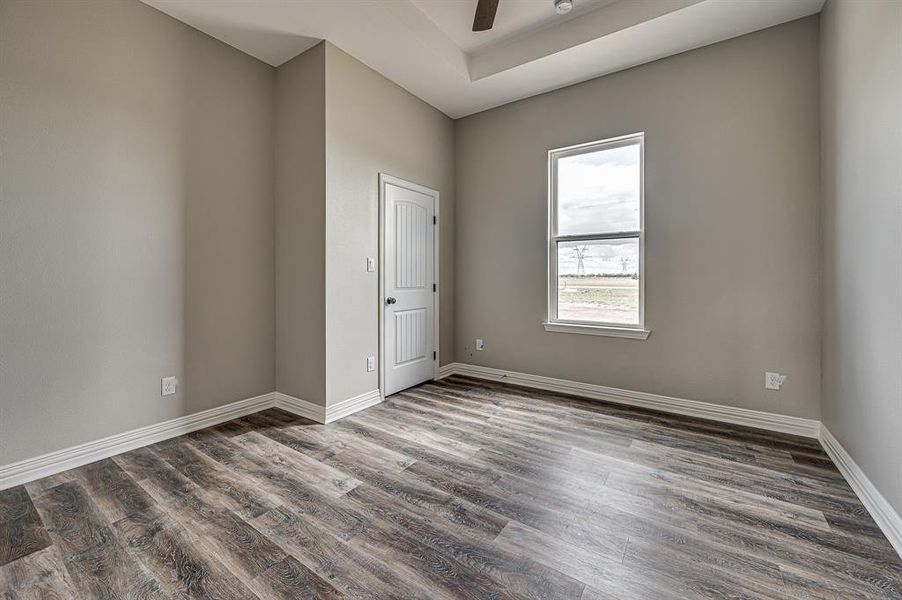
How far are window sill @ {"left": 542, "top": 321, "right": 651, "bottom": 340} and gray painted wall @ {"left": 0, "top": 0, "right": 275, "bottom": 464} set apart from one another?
271 cm

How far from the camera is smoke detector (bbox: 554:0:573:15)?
9.54ft

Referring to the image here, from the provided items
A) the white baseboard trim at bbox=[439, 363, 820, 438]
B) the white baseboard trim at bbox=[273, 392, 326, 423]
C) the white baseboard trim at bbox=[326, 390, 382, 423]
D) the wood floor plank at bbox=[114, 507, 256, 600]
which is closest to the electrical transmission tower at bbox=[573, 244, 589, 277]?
the white baseboard trim at bbox=[439, 363, 820, 438]

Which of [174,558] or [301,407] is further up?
[301,407]

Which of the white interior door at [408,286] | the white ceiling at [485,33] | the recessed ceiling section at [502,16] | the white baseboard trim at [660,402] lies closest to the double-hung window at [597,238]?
the white baseboard trim at [660,402]

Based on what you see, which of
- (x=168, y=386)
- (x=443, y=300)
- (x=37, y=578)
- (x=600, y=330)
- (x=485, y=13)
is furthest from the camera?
(x=443, y=300)

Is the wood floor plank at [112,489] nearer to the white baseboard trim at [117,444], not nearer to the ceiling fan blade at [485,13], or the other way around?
the white baseboard trim at [117,444]

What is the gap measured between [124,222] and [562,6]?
3.48 metres

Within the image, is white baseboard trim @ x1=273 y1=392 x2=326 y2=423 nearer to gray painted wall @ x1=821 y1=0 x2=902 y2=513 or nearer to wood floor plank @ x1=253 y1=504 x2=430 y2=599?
wood floor plank @ x1=253 y1=504 x2=430 y2=599

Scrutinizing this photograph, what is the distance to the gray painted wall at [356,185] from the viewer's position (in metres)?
3.14

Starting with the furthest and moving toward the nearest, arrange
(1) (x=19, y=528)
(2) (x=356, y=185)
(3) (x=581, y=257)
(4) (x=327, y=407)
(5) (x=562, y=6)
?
(3) (x=581, y=257) → (2) (x=356, y=185) → (4) (x=327, y=407) → (5) (x=562, y=6) → (1) (x=19, y=528)

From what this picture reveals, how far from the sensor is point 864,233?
80.5 inches

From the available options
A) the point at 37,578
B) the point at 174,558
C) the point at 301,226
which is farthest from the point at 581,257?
the point at 37,578

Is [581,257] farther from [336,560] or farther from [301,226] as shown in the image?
[336,560]

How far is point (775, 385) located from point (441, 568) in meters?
2.88
